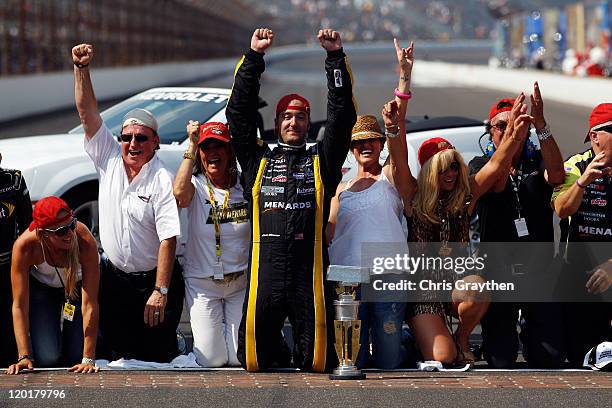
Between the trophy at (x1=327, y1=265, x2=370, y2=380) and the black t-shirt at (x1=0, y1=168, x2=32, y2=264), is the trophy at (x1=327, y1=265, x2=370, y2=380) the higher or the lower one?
the lower one

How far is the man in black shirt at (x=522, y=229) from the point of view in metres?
7.31

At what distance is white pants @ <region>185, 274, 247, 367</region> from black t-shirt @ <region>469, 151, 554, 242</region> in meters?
1.53

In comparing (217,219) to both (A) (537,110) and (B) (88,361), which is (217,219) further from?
(A) (537,110)

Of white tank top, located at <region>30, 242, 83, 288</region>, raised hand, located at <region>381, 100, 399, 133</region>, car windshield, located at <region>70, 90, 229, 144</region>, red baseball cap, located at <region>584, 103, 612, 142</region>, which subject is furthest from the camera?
car windshield, located at <region>70, 90, 229, 144</region>

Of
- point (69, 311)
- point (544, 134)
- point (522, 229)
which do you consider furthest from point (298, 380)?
point (544, 134)

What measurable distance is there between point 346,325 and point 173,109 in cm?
461

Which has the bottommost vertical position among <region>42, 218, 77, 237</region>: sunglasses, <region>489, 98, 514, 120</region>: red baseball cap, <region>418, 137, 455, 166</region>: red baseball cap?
<region>42, 218, 77, 237</region>: sunglasses

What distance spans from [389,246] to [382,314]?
399mm

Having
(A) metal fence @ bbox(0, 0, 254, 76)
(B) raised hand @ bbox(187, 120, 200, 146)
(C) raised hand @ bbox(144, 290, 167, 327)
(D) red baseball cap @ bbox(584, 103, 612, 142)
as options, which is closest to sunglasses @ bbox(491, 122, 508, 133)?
(D) red baseball cap @ bbox(584, 103, 612, 142)

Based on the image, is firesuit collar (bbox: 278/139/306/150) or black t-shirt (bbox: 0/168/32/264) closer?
firesuit collar (bbox: 278/139/306/150)

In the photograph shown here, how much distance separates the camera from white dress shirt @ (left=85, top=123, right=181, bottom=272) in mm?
7406

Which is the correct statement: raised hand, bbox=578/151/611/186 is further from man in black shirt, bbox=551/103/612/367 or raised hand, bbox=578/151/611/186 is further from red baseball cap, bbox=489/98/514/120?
red baseball cap, bbox=489/98/514/120

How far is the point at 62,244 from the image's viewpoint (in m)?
7.08

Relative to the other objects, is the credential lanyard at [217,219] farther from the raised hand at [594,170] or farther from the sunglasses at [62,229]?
the raised hand at [594,170]
